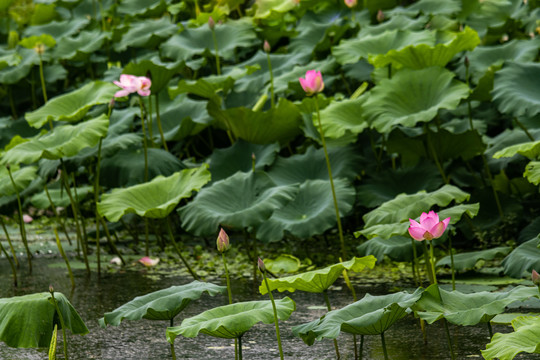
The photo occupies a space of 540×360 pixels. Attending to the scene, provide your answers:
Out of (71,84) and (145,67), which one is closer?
(145,67)

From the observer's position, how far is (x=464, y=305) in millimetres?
1684

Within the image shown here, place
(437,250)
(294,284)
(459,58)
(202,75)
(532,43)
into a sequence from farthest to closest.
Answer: (202,75) → (459,58) → (532,43) → (437,250) → (294,284)

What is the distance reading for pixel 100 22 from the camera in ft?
19.8

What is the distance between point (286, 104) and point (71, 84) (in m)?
2.82

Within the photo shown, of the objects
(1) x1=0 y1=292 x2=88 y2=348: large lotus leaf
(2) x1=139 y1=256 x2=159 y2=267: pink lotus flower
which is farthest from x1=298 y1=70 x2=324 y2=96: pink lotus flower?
(2) x1=139 y1=256 x2=159 y2=267: pink lotus flower

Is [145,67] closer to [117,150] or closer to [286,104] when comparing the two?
[117,150]

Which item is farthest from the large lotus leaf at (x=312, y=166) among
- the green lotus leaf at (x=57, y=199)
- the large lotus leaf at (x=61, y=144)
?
the green lotus leaf at (x=57, y=199)

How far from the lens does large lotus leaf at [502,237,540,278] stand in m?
2.23

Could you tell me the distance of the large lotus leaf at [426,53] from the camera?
126 inches

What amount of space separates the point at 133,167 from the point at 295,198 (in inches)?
31.7

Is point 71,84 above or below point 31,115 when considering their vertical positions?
below

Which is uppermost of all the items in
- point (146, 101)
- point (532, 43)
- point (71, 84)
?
point (532, 43)

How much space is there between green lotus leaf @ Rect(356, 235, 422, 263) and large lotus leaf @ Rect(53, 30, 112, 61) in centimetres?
289

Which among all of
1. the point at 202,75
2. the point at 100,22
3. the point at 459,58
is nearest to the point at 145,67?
the point at 202,75
